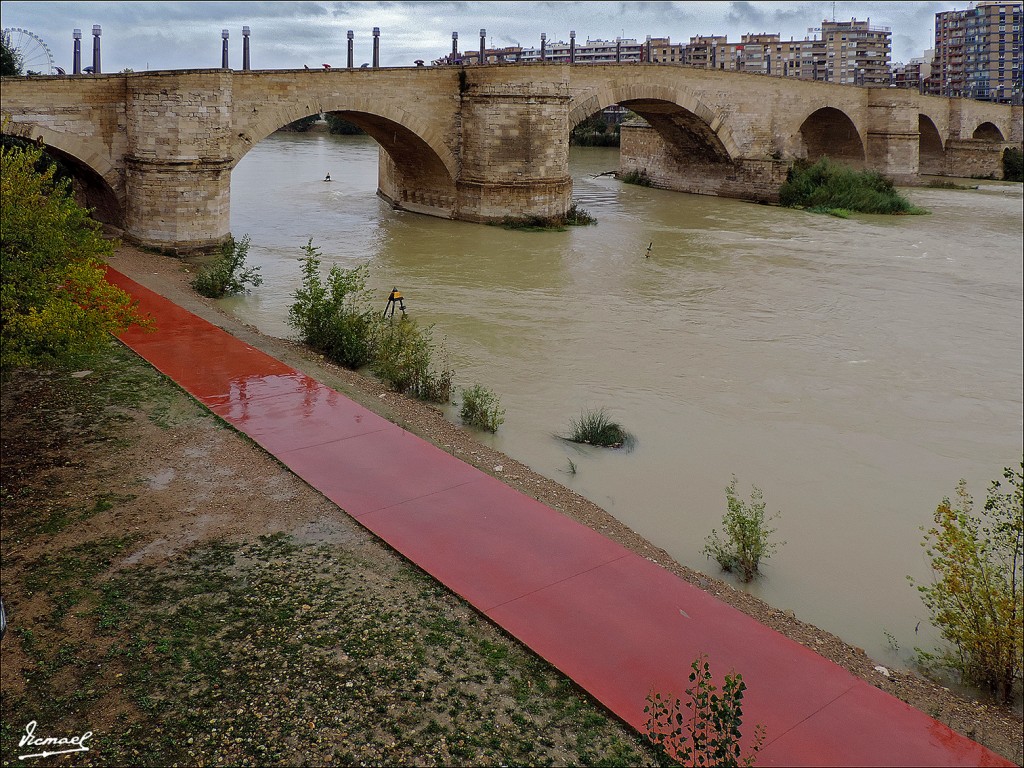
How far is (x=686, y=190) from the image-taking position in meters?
29.9

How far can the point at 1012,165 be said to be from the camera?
39.4 metres

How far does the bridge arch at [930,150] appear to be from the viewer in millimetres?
39875

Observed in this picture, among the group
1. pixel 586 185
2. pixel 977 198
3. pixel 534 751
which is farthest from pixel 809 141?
pixel 534 751

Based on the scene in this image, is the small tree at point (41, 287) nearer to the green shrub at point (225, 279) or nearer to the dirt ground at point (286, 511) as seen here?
the dirt ground at point (286, 511)

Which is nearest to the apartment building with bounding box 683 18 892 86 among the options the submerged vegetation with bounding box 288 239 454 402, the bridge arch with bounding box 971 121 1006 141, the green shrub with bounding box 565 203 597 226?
the bridge arch with bounding box 971 121 1006 141

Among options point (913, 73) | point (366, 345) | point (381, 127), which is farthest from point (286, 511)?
point (913, 73)

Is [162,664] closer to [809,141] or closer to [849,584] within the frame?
[849,584]

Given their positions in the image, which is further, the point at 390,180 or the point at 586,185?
the point at 586,185

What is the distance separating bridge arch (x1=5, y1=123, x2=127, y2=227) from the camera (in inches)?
571

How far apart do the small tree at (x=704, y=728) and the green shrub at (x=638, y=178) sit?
2854 cm

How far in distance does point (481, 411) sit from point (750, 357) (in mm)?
4212

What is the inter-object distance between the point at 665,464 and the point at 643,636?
3274 millimetres

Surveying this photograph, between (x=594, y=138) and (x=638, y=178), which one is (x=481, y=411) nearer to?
(x=638, y=178)

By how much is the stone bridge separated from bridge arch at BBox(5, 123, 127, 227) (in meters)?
0.03
